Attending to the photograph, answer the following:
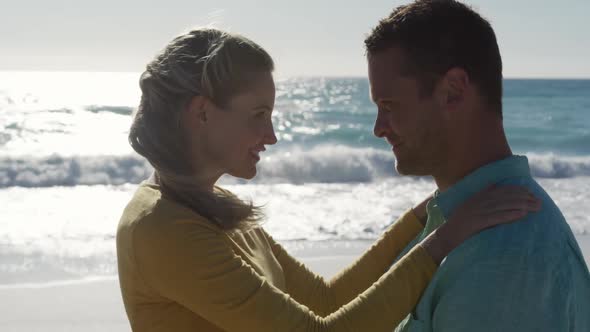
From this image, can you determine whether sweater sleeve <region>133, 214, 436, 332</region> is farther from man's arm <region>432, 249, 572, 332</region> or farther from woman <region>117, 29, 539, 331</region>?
man's arm <region>432, 249, 572, 332</region>

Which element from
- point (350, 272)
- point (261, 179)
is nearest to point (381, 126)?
point (350, 272)

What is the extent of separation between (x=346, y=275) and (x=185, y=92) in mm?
1080

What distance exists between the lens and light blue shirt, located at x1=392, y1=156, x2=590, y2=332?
1.85 metres

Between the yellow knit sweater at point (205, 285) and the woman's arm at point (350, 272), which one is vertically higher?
the yellow knit sweater at point (205, 285)

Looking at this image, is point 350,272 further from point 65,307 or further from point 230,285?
point 65,307

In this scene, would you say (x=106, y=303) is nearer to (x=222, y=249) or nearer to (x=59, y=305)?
(x=59, y=305)

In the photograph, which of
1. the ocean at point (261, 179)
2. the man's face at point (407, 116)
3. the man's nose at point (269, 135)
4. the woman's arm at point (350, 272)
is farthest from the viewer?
the ocean at point (261, 179)

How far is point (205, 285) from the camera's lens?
2102 millimetres

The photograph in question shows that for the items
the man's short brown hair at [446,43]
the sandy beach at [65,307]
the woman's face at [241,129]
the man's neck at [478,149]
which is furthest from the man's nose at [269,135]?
the sandy beach at [65,307]

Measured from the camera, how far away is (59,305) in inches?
247

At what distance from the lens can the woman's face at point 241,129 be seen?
231 centimetres

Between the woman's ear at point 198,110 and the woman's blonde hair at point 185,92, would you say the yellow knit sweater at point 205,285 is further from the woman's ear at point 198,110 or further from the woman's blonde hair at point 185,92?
the woman's ear at point 198,110

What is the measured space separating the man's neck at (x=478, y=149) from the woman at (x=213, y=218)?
0.15 meters

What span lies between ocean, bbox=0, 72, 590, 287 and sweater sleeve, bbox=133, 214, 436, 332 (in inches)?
31.6
